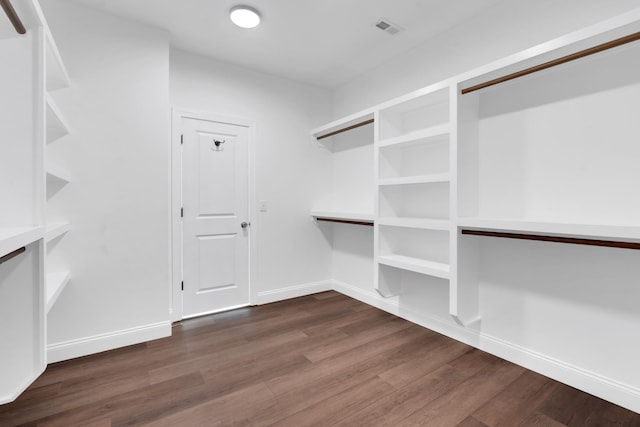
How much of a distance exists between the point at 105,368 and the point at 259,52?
9.89 ft

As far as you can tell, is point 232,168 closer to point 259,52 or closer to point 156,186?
point 156,186

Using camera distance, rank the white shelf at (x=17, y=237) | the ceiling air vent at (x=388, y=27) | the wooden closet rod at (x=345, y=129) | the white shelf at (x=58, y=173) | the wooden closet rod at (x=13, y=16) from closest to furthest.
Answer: the white shelf at (x=17, y=237)
the wooden closet rod at (x=13, y=16)
the white shelf at (x=58, y=173)
the ceiling air vent at (x=388, y=27)
the wooden closet rod at (x=345, y=129)

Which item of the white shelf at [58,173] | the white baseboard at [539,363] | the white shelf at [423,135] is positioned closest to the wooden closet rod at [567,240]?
the white shelf at [423,135]

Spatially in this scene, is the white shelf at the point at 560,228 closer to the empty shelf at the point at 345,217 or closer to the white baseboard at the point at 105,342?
the empty shelf at the point at 345,217

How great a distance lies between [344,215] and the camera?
3268mm

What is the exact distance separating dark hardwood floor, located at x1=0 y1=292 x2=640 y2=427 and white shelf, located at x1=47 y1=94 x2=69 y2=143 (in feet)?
5.55

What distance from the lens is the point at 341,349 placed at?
2.42 meters

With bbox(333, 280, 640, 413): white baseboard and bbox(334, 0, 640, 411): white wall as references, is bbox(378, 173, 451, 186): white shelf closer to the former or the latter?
bbox(334, 0, 640, 411): white wall

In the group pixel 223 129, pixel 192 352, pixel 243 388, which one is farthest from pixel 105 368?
pixel 223 129

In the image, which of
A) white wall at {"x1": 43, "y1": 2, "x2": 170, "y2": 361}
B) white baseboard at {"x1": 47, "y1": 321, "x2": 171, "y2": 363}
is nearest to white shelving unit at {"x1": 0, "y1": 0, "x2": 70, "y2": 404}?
white wall at {"x1": 43, "y1": 2, "x2": 170, "y2": 361}

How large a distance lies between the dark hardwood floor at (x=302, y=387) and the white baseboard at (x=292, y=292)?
0.77 metres

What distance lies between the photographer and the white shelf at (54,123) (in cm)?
169

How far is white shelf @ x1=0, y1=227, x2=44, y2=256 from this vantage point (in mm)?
881

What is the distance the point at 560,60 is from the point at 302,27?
1916 mm
